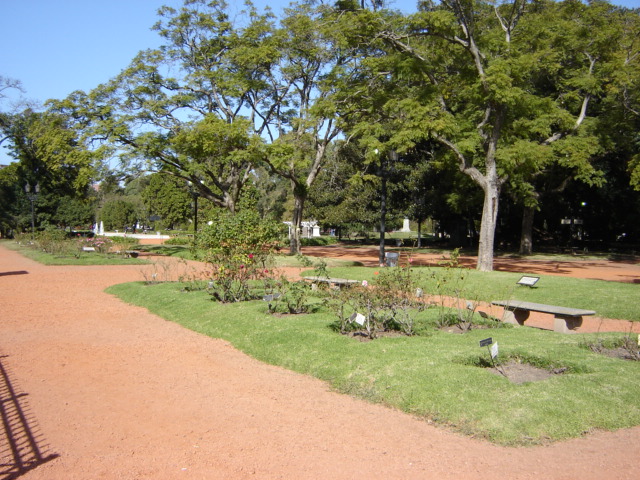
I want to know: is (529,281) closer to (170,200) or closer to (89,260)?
(89,260)

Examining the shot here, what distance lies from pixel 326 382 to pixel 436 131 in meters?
13.5

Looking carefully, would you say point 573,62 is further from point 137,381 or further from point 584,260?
point 137,381

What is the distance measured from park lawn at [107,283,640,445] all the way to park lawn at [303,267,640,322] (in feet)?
8.10

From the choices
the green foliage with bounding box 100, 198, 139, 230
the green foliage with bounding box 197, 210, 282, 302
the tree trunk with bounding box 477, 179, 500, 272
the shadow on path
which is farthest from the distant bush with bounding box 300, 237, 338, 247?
the shadow on path

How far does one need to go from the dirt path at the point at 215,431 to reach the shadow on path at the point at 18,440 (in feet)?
0.04

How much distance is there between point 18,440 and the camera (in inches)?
186

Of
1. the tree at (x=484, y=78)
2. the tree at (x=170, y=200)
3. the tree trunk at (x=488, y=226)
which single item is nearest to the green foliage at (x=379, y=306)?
the tree at (x=484, y=78)

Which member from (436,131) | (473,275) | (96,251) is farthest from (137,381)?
(96,251)

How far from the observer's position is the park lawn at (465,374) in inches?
197

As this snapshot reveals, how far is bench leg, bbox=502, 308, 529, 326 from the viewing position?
32.2 feet

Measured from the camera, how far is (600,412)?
16.9ft

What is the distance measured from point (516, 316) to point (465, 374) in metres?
4.60

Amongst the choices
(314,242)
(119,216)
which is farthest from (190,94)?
(119,216)

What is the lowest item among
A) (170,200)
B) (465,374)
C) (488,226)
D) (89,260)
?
(89,260)
